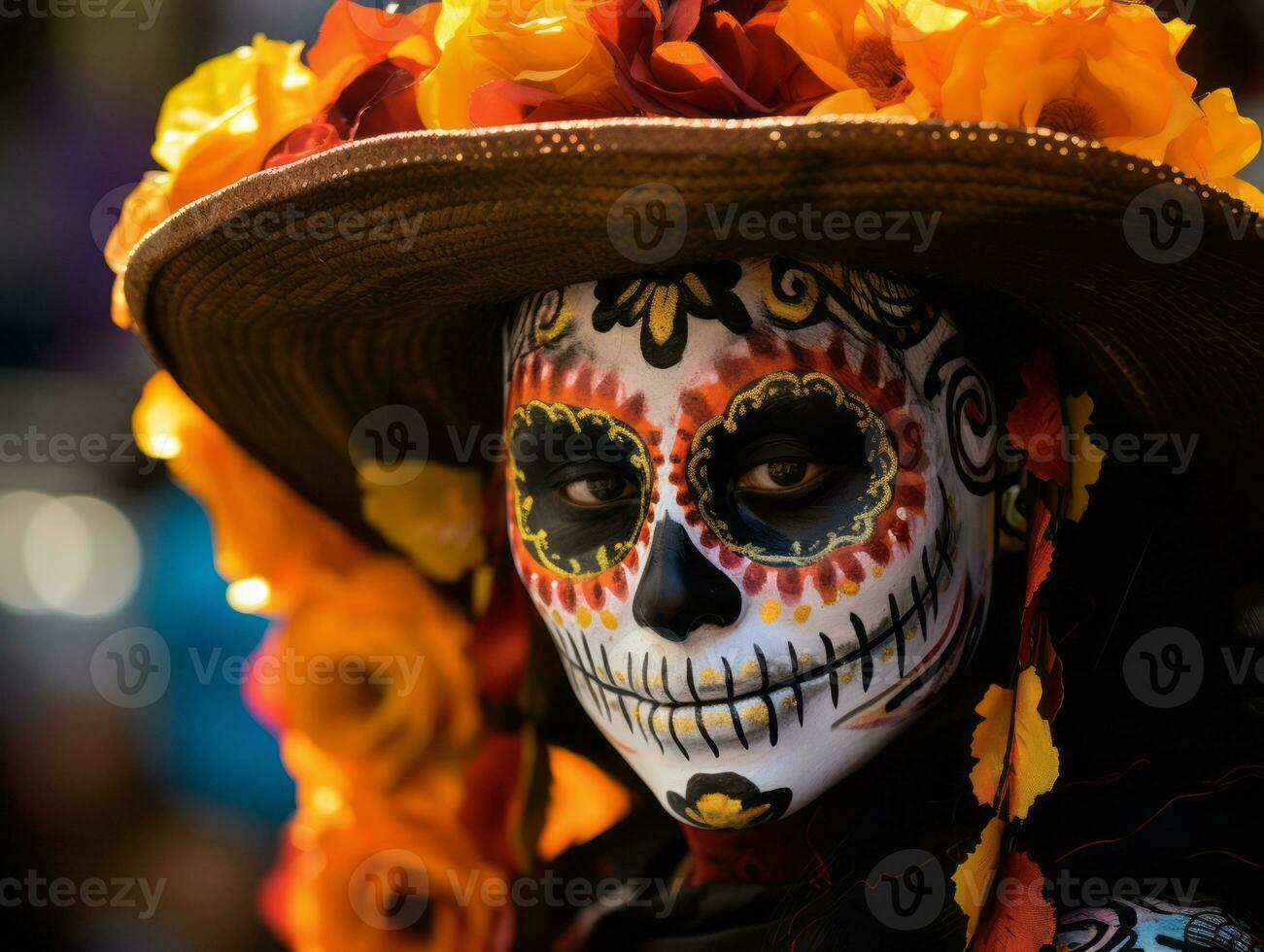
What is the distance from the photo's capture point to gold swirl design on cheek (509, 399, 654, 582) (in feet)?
5.24

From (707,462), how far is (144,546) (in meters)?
3.01

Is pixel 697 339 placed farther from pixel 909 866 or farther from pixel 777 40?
pixel 909 866

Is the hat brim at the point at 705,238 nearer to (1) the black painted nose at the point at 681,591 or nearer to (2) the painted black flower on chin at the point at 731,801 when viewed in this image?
(1) the black painted nose at the point at 681,591

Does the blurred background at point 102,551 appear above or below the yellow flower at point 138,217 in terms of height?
below

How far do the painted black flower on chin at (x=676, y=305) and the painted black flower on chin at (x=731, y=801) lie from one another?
541mm

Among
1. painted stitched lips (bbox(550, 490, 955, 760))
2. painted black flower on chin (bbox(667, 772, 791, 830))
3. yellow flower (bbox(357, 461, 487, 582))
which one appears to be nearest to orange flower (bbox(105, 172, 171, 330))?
yellow flower (bbox(357, 461, 487, 582))

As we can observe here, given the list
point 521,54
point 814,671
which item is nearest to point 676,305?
point 521,54

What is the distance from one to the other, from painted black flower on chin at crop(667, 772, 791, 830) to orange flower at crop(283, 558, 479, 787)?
2.33 ft

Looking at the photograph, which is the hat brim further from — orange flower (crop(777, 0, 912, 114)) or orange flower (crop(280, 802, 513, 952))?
orange flower (crop(280, 802, 513, 952))

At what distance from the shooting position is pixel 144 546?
13.3ft

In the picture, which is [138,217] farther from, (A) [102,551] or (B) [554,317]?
(A) [102,551]

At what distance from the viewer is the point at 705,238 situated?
1.41 m

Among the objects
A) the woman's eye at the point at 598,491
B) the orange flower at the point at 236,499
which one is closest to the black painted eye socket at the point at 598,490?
the woman's eye at the point at 598,491

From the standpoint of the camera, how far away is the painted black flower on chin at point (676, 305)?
157 cm
